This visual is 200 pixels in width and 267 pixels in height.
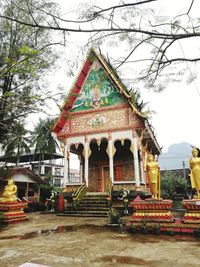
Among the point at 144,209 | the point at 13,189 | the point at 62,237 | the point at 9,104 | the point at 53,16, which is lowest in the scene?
the point at 62,237

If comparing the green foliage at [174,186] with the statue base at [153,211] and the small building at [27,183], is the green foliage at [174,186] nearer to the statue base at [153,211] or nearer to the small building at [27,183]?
the small building at [27,183]

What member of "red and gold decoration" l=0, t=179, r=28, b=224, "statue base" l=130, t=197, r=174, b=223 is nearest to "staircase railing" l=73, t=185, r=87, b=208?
"red and gold decoration" l=0, t=179, r=28, b=224

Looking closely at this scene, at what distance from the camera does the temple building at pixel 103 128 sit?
1355 centimetres

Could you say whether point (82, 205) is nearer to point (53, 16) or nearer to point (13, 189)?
point (13, 189)

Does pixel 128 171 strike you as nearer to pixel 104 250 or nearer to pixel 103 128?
pixel 103 128

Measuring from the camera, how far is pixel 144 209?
7.33 metres

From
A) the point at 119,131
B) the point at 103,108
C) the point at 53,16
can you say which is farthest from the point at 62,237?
the point at 103,108

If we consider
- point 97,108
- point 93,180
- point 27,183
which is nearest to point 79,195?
point 93,180

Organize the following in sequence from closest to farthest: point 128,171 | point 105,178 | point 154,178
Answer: point 154,178
point 128,171
point 105,178

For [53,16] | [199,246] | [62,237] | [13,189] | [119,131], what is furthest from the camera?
[119,131]

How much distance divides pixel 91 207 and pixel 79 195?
1.06 metres

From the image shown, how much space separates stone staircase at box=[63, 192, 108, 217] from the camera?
11555 mm

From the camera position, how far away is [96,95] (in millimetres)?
15125

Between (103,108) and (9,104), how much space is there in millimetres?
9867
